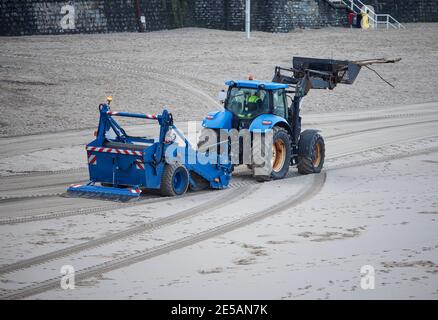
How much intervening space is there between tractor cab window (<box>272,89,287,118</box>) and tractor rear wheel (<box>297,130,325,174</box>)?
650 mm

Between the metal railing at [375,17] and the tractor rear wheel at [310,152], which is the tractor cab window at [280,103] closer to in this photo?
the tractor rear wheel at [310,152]

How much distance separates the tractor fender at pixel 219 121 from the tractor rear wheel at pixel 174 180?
164 centimetres

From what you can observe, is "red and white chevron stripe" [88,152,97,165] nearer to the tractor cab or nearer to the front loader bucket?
the front loader bucket

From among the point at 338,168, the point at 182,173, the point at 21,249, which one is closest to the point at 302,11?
the point at 338,168

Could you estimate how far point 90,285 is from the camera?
1141 cm

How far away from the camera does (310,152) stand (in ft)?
61.5

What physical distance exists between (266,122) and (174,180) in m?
2.18

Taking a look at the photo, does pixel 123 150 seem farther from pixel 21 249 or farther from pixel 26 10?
pixel 26 10

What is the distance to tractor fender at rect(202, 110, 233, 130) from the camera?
58.9ft

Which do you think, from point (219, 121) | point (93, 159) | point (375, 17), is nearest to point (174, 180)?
point (93, 159)

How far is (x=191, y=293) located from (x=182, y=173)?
5650mm

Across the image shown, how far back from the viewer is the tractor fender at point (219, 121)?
1795 cm

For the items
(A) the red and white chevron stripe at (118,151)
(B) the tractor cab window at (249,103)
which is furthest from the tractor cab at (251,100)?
(A) the red and white chevron stripe at (118,151)

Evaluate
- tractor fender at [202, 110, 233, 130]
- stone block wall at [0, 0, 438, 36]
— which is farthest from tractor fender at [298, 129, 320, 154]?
stone block wall at [0, 0, 438, 36]
